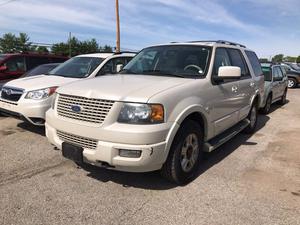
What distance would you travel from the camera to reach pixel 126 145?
341 centimetres

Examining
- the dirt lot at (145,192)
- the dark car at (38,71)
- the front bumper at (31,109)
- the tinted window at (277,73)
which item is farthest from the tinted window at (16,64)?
the tinted window at (277,73)

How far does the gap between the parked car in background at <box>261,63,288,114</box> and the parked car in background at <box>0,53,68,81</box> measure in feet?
23.5

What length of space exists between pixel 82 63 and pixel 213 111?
154 inches

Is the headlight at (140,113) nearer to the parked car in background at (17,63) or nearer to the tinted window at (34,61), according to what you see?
the parked car in background at (17,63)

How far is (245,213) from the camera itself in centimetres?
340

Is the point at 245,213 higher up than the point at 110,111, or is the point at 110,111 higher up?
the point at 110,111

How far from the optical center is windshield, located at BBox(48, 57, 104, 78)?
6984mm

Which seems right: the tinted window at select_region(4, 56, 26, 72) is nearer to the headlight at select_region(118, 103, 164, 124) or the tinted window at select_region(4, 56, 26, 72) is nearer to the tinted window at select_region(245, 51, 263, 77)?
the tinted window at select_region(245, 51, 263, 77)

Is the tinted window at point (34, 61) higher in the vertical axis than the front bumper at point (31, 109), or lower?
higher

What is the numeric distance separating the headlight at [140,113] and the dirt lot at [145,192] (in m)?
0.93

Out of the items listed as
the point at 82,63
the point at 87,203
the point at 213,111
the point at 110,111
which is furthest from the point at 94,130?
the point at 82,63

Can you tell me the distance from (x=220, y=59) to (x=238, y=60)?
1.13m

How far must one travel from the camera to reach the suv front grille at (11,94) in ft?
20.3

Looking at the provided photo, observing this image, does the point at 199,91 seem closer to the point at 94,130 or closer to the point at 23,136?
the point at 94,130
